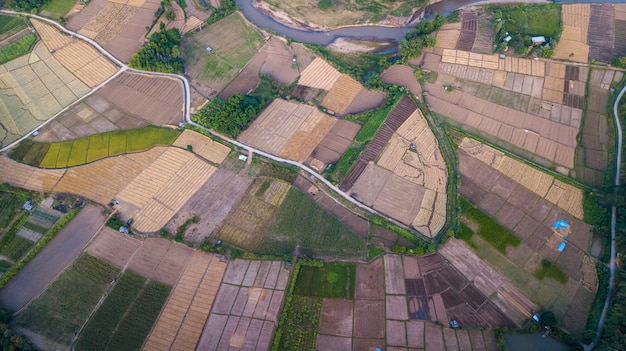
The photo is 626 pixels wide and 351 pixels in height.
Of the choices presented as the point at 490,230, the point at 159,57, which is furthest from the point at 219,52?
the point at 490,230

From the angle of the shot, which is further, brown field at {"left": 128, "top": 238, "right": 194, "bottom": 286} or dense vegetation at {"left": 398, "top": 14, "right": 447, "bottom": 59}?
dense vegetation at {"left": 398, "top": 14, "right": 447, "bottom": 59}

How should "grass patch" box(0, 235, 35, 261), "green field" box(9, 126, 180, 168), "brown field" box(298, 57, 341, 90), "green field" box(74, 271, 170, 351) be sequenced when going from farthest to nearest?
"brown field" box(298, 57, 341, 90) → "green field" box(9, 126, 180, 168) → "grass patch" box(0, 235, 35, 261) → "green field" box(74, 271, 170, 351)

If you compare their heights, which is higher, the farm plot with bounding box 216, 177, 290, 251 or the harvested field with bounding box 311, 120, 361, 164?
the harvested field with bounding box 311, 120, 361, 164

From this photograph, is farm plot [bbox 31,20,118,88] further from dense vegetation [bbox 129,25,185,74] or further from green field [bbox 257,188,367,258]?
green field [bbox 257,188,367,258]

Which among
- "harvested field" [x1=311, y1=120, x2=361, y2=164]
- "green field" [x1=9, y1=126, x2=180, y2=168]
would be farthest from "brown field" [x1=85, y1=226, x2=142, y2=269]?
"harvested field" [x1=311, y1=120, x2=361, y2=164]

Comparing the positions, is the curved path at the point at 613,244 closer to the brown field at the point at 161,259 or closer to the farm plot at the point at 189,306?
the farm plot at the point at 189,306

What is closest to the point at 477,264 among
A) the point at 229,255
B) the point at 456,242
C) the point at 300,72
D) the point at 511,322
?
the point at 456,242

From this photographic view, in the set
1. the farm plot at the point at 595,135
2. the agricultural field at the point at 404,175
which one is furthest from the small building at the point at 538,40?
the agricultural field at the point at 404,175
